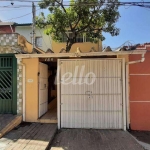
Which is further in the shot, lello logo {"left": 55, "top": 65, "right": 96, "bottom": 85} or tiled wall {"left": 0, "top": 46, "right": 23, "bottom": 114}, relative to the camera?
tiled wall {"left": 0, "top": 46, "right": 23, "bottom": 114}

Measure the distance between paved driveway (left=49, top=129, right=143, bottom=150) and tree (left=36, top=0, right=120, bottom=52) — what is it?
9.55m

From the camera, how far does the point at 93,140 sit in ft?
21.5

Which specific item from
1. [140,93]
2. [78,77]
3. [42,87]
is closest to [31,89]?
[42,87]

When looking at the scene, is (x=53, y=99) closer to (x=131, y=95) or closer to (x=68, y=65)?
(x=68, y=65)

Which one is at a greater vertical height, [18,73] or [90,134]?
[18,73]

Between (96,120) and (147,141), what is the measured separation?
7.35 ft

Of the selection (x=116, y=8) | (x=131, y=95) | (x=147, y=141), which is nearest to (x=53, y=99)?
(x=131, y=95)

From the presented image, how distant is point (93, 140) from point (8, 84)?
4.87 metres

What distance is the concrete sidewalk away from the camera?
18.3ft

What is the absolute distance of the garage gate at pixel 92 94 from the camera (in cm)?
803

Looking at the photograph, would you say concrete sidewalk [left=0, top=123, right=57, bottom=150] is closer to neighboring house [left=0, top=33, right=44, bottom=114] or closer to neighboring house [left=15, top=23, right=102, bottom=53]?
neighboring house [left=0, top=33, right=44, bottom=114]

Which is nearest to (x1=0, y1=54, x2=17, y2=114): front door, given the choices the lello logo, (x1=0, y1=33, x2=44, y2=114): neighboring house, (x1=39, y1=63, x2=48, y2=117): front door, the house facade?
(x1=0, y1=33, x2=44, y2=114): neighboring house

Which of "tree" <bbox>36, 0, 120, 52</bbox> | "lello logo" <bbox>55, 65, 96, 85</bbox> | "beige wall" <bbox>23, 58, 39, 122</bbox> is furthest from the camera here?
"tree" <bbox>36, 0, 120, 52</bbox>

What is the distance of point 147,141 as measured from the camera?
22.4 ft
